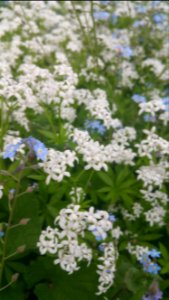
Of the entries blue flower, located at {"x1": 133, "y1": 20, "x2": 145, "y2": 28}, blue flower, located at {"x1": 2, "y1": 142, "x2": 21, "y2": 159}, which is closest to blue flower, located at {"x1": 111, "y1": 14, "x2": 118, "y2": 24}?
blue flower, located at {"x1": 133, "y1": 20, "x2": 145, "y2": 28}

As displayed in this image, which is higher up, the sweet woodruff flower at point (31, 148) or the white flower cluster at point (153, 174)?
the white flower cluster at point (153, 174)

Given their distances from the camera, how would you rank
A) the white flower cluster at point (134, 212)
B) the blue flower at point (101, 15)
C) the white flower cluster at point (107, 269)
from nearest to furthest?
the white flower cluster at point (107, 269), the white flower cluster at point (134, 212), the blue flower at point (101, 15)

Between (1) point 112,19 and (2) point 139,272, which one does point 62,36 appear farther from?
(2) point 139,272

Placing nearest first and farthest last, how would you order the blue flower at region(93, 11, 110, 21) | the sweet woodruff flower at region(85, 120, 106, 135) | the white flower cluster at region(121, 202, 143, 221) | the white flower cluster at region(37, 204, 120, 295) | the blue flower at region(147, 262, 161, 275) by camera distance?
the white flower cluster at region(37, 204, 120, 295) < the blue flower at region(147, 262, 161, 275) < the white flower cluster at region(121, 202, 143, 221) < the sweet woodruff flower at region(85, 120, 106, 135) < the blue flower at region(93, 11, 110, 21)

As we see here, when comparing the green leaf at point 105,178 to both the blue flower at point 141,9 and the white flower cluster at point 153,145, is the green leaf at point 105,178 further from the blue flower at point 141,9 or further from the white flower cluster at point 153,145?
the blue flower at point 141,9

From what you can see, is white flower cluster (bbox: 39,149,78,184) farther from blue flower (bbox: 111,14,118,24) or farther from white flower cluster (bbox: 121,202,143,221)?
blue flower (bbox: 111,14,118,24)

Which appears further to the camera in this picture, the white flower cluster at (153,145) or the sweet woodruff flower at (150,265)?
the white flower cluster at (153,145)

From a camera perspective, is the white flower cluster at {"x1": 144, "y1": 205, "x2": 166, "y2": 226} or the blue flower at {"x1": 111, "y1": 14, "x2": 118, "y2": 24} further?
the blue flower at {"x1": 111, "y1": 14, "x2": 118, "y2": 24}

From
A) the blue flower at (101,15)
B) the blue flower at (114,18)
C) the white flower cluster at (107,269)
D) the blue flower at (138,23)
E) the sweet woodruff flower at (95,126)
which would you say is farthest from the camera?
the blue flower at (114,18)

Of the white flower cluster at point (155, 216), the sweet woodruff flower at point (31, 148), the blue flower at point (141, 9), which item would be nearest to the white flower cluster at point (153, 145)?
the white flower cluster at point (155, 216)

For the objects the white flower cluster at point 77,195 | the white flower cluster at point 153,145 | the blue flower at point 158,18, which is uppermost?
the blue flower at point 158,18

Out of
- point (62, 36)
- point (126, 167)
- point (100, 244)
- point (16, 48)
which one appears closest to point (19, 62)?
point (16, 48)
